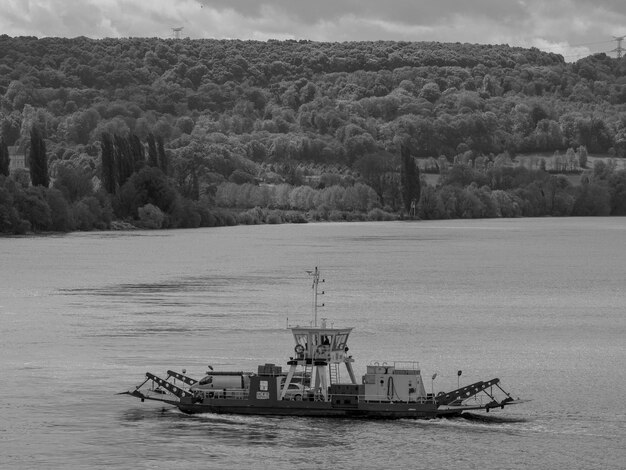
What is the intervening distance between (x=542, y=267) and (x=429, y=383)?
85.2 meters

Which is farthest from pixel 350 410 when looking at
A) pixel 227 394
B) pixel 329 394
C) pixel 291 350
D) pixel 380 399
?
pixel 291 350

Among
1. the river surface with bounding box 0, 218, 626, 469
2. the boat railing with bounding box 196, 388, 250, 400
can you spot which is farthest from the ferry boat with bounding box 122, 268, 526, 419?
the river surface with bounding box 0, 218, 626, 469

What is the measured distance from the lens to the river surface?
170 feet

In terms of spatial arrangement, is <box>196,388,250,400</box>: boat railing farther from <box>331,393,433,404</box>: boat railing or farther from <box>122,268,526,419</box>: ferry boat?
<box>331,393,433,404</box>: boat railing

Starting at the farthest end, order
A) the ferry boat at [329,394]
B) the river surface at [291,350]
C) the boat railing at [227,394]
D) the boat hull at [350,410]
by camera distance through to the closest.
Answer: the boat railing at [227,394] < the ferry boat at [329,394] < the boat hull at [350,410] < the river surface at [291,350]

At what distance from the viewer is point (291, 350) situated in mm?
74688

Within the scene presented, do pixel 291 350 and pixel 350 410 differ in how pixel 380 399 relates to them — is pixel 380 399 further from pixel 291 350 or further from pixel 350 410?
pixel 291 350

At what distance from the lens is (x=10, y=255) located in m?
154

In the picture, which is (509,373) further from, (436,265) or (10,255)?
(10,255)

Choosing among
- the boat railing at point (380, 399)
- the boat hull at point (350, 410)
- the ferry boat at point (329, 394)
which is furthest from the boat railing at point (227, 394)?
the boat railing at point (380, 399)

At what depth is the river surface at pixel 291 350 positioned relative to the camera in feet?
→ 170

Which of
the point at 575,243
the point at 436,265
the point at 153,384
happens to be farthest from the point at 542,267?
the point at 153,384

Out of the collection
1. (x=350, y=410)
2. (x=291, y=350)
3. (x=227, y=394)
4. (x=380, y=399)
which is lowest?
(x=350, y=410)

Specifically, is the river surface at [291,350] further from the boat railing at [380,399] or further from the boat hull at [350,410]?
the boat railing at [380,399]
